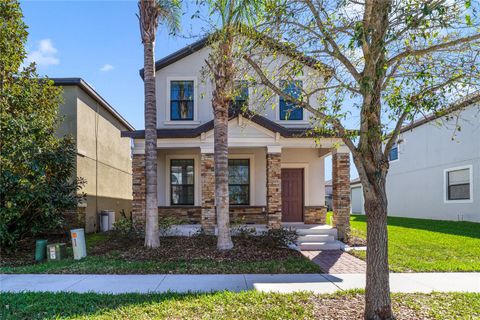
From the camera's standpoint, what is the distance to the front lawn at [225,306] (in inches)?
203

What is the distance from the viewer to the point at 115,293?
6273mm

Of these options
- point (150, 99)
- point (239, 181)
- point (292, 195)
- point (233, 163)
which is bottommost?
point (292, 195)

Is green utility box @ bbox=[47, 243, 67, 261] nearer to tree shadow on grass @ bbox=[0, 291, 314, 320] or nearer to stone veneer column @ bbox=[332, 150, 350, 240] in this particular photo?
tree shadow on grass @ bbox=[0, 291, 314, 320]

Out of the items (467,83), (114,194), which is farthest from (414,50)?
(114,194)

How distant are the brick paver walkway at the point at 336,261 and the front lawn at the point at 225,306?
6.74 ft

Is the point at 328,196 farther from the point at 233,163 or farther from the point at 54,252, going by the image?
the point at 54,252

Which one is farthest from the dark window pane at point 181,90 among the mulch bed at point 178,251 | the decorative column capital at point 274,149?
the mulch bed at point 178,251

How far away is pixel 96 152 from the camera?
16.7 meters

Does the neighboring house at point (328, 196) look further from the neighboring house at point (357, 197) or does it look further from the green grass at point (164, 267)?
the green grass at point (164, 267)

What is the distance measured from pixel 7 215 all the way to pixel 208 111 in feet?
24.5

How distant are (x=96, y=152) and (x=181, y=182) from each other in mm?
5085

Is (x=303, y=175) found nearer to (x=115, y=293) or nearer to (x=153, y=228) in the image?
(x=153, y=228)

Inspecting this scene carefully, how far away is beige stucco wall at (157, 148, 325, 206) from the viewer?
14125 mm

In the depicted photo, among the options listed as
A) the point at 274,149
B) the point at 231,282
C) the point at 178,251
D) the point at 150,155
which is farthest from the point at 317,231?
the point at 150,155
